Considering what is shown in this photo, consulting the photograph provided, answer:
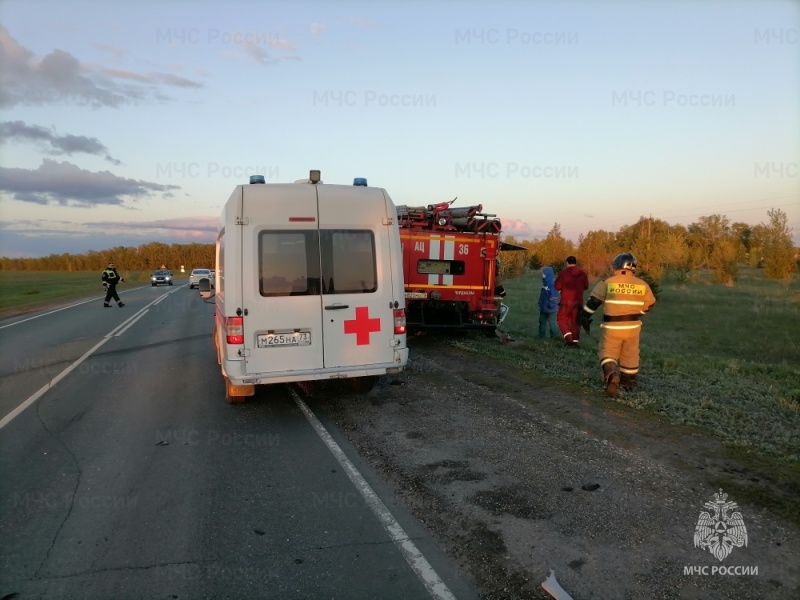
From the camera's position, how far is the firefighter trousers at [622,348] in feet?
22.8

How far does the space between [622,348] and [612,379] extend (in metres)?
0.44

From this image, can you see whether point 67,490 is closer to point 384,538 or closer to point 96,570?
point 96,570

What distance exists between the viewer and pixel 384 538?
3656 millimetres

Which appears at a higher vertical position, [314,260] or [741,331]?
[314,260]

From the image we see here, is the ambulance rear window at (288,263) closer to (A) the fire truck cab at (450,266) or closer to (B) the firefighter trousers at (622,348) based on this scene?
(B) the firefighter trousers at (622,348)

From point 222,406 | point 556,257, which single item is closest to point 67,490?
point 222,406

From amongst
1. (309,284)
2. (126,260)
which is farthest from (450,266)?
(126,260)

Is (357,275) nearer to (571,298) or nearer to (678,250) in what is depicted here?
(571,298)

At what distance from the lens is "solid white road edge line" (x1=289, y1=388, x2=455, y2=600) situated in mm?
3111

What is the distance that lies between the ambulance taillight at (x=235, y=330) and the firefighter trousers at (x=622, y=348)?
4.56 meters

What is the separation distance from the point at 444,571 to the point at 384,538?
21.5 inches

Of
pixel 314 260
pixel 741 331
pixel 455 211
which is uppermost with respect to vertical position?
pixel 455 211

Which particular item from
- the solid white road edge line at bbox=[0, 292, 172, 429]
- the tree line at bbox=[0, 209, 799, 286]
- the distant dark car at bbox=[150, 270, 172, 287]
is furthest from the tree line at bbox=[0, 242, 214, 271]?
the solid white road edge line at bbox=[0, 292, 172, 429]

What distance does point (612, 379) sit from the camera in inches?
274
